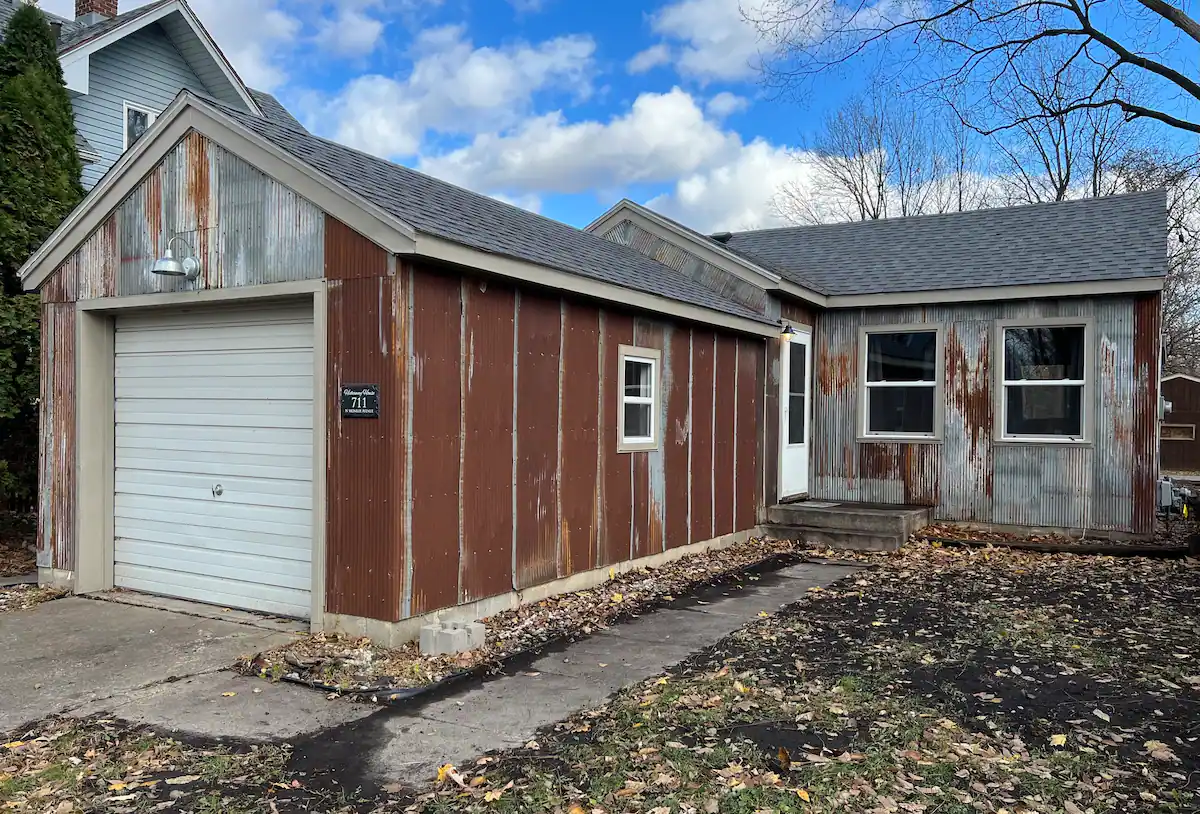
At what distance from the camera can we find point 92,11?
1612cm

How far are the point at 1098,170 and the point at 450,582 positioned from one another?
28.0 meters

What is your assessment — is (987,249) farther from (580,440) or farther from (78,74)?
(78,74)

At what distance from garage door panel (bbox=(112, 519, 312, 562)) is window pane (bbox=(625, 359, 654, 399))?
350cm

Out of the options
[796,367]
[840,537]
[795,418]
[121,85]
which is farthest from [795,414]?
[121,85]

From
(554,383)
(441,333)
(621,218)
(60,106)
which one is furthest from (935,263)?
(60,106)

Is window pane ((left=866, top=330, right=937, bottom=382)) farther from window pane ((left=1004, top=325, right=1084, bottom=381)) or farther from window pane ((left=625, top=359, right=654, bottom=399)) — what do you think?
window pane ((left=625, top=359, right=654, bottom=399))

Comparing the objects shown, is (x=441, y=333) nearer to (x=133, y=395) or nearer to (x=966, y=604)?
(x=133, y=395)

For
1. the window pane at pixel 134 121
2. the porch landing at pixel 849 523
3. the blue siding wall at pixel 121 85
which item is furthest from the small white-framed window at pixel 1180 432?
the window pane at pixel 134 121

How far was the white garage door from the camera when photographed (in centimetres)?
675

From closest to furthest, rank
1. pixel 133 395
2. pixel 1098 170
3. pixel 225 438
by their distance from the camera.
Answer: pixel 225 438
pixel 133 395
pixel 1098 170

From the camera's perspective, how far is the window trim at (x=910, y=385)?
11.4 m

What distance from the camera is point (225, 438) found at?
7.23 meters

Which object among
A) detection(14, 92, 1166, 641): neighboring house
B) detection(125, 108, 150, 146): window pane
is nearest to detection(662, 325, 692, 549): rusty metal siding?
detection(14, 92, 1166, 641): neighboring house

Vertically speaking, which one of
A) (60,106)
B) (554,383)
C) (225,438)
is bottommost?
(225,438)
